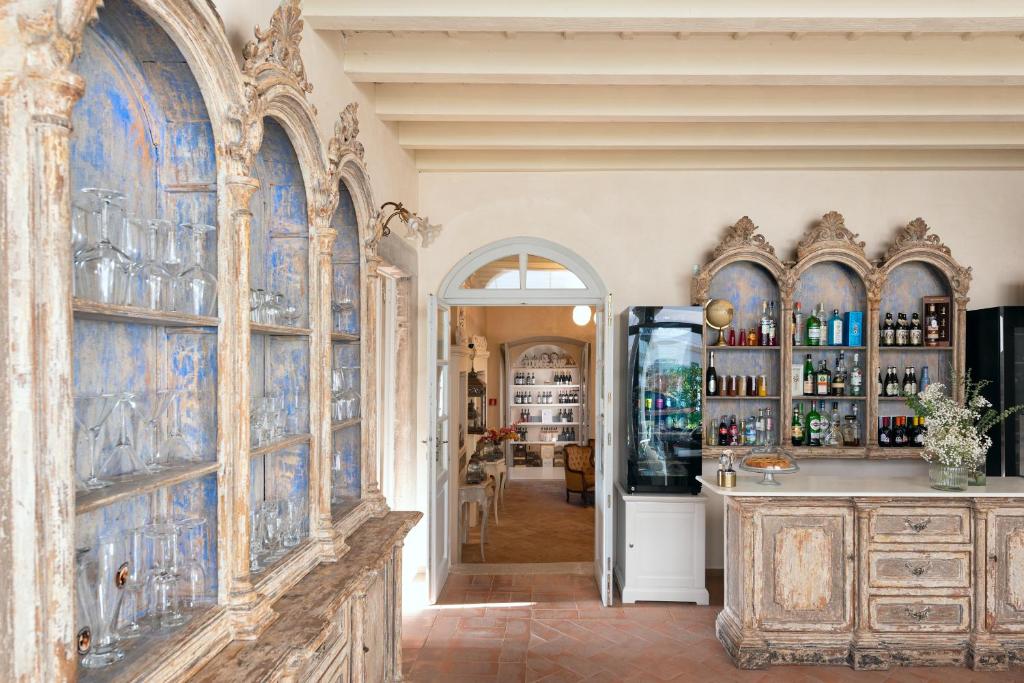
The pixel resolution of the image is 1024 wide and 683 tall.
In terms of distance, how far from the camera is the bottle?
18.4 feet

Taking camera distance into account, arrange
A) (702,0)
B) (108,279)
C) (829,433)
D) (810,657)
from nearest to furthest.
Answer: (108,279) < (702,0) < (810,657) < (829,433)

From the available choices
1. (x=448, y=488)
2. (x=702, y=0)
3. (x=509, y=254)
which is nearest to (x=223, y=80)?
(x=702, y=0)

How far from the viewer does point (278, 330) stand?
2.44 meters

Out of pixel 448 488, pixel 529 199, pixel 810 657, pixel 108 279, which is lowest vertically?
pixel 810 657

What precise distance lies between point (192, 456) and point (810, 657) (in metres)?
3.89

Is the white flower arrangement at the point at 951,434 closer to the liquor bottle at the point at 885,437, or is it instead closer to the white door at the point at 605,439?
the liquor bottle at the point at 885,437

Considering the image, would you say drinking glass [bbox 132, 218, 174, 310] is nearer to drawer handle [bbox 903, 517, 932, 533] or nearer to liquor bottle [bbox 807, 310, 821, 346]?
drawer handle [bbox 903, 517, 932, 533]

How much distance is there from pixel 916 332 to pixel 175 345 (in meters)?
5.66

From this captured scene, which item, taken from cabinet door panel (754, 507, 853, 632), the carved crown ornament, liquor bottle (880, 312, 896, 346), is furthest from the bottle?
the carved crown ornament

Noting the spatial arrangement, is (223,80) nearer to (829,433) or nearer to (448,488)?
(448,488)

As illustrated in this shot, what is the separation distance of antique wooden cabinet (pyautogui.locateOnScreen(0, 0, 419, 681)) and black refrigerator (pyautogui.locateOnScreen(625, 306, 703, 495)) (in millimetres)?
2795

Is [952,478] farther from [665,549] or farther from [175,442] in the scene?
[175,442]

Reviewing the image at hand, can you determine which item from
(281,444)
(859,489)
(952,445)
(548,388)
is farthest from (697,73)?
(548,388)

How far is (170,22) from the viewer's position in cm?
167
